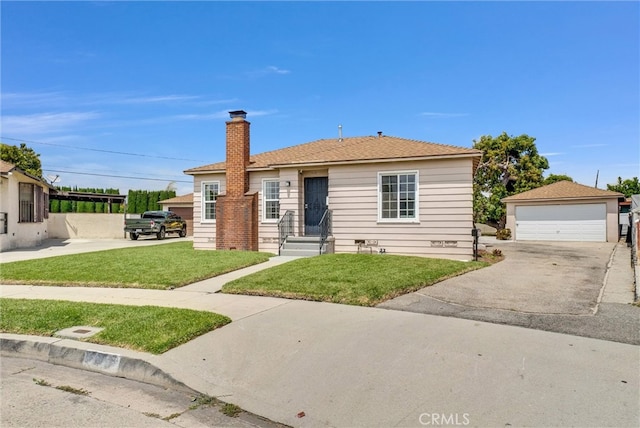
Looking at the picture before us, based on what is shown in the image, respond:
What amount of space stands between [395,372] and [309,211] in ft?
36.7

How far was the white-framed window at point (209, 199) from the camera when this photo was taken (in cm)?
1716

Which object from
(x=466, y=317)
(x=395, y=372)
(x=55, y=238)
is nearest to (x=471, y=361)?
(x=395, y=372)

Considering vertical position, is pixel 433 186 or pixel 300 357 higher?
pixel 433 186

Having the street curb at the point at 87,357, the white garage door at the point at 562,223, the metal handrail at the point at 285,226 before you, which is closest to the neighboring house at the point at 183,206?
the metal handrail at the point at 285,226

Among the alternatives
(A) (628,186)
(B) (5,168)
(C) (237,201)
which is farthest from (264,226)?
(A) (628,186)

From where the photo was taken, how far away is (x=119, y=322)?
6.40m

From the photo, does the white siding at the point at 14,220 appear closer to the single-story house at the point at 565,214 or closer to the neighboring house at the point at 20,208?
the neighboring house at the point at 20,208

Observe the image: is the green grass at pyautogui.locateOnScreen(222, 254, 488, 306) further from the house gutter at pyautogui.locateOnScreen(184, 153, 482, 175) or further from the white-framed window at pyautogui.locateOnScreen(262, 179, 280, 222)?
the white-framed window at pyautogui.locateOnScreen(262, 179, 280, 222)

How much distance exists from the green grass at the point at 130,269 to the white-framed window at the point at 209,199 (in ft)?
9.43

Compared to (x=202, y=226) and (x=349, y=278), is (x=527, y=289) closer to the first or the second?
(x=349, y=278)

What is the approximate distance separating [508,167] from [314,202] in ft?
85.9

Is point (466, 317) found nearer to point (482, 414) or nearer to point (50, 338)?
point (482, 414)

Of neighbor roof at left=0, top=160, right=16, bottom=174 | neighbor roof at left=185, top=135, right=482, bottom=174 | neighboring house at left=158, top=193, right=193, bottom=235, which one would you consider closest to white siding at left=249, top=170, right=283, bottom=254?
neighbor roof at left=185, top=135, right=482, bottom=174

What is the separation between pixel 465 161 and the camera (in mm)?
13211
